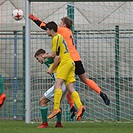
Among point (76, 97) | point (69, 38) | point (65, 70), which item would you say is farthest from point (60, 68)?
point (69, 38)

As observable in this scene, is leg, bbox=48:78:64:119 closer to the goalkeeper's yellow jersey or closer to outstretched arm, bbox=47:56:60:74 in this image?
outstretched arm, bbox=47:56:60:74

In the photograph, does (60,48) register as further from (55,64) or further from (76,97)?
(76,97)

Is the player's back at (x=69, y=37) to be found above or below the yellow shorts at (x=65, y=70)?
above

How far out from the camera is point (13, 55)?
47.7 feet

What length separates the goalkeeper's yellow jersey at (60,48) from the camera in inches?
384

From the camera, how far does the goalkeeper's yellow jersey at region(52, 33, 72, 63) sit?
9.74 meters

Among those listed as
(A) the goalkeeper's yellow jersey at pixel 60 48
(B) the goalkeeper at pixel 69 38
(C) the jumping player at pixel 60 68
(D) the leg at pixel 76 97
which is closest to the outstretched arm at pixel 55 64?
(C) the jumping player at pixel 60 68

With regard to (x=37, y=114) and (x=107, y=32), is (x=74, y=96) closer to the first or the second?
(x=37, y=114)

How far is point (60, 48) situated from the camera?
9859 mm

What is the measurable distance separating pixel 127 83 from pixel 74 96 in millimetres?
4188

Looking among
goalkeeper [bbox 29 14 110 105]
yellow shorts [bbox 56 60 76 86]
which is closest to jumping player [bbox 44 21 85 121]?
yellow shorts [bbox 56 60 76 86]

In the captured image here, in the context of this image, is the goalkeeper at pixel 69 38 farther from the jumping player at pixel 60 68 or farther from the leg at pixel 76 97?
the leg at pixel 76 97

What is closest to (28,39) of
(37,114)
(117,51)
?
(37,114)

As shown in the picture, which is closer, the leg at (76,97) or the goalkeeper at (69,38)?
the leg at (76,97)
